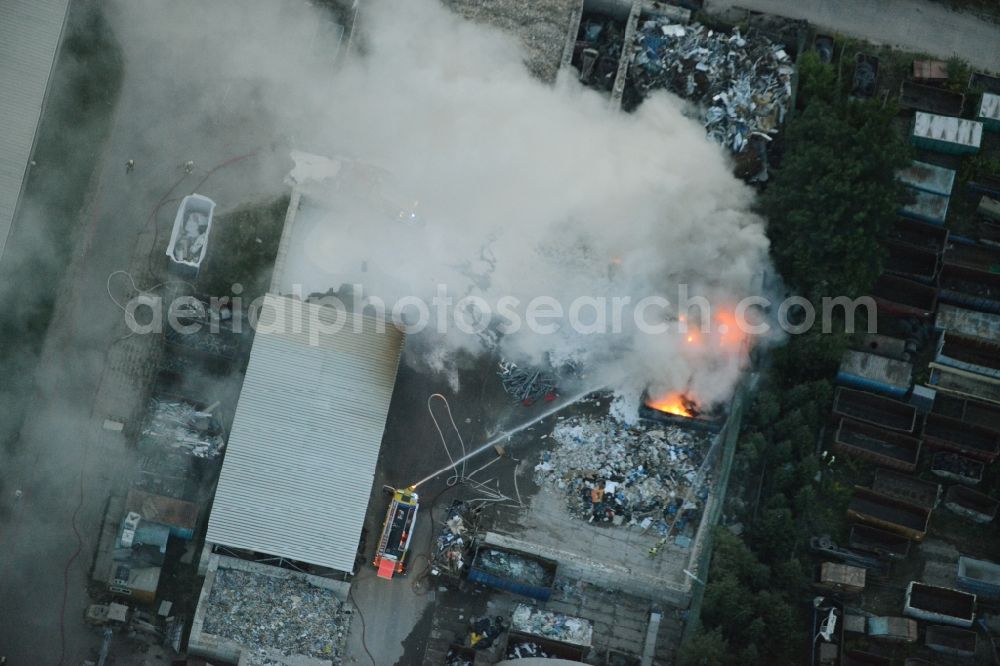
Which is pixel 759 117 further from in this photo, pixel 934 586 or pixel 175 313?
pixel 175 313

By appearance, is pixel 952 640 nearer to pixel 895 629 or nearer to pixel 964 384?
pixel 895 629

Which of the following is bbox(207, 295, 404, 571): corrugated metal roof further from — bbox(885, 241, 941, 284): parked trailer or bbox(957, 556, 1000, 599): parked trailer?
bbox(957, 556, 1000, 599): parked trailer

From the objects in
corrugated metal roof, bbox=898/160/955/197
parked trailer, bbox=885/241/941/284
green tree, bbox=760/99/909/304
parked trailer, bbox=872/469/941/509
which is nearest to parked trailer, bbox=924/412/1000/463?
parked trailer, bbox=872/469/941/509

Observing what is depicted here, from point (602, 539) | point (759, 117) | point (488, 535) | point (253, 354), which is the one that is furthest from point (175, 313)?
point (759, 117)

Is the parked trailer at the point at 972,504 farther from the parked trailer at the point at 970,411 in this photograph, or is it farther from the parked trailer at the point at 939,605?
the parked trailer at the point at 939,605

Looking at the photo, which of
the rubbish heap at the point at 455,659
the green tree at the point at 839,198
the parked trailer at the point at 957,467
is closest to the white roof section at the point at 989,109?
the green tree at the point at 839,198

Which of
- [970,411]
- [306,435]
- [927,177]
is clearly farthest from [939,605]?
[306,435]
